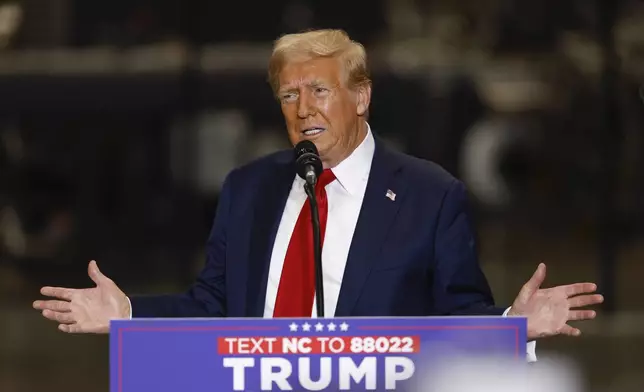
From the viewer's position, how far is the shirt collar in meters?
3.01

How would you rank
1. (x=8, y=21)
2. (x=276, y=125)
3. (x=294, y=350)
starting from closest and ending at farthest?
(x=294, y=350)
(x=276, y=125)
(x=8, y=21)

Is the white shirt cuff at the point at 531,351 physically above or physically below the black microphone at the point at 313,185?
below

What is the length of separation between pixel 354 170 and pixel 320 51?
0.32 metres

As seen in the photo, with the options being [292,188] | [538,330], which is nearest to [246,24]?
[292,188]

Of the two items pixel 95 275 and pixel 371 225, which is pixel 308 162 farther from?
pixel 95 275

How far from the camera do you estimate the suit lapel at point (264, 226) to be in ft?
9.54

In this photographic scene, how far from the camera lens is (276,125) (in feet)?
27.6

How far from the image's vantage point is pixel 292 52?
9.41 feet

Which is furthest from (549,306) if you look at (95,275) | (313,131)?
(95,275)

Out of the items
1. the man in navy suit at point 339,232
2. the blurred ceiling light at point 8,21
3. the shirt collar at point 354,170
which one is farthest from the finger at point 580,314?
the blurred ceiling light at point 8,21

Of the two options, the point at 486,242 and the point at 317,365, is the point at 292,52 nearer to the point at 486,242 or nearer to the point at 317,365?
the point at 317,365

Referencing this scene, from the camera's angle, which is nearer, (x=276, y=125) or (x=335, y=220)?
(x=335, y=220)

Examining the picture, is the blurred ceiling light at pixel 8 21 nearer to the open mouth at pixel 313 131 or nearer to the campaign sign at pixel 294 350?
the open mouth at pixel 313 131

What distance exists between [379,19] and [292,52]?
568 centimetres
